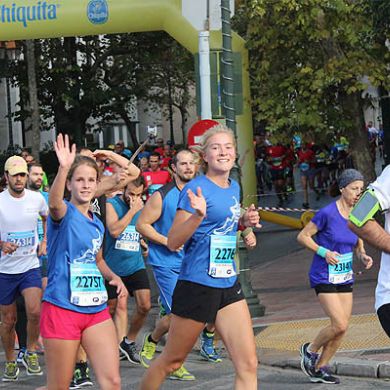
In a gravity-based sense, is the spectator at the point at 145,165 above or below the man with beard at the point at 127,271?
above

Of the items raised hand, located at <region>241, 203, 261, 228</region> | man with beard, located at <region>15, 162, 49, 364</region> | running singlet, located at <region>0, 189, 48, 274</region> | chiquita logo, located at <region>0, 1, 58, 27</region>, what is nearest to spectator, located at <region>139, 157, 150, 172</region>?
chiquita logo, located at <region>0, 1, 58, 27</region>

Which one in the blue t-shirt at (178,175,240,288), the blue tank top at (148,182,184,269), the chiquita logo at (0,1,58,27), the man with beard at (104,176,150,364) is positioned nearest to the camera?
the blue t-shirt at (178,175,240,288)

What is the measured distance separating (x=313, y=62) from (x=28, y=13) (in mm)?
5348

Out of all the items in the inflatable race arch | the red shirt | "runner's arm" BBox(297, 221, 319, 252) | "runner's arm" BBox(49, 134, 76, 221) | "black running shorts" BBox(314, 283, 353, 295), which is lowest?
"black running shorts" BBox(314, 283, 353, 295)

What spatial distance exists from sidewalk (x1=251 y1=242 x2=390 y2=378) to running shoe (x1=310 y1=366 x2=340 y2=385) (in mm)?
482

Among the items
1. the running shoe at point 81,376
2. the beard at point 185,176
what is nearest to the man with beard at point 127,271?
the beard at point 185,176

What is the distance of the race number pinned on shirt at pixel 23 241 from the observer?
10.6m

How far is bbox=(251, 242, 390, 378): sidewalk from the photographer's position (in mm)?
10469

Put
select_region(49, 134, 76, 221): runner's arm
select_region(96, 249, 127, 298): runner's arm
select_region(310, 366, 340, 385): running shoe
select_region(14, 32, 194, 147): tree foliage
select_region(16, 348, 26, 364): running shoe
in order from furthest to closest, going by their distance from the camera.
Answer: select_region(14, 32, 194, 147): tree foliage → select_region(16, 348, 26, 364): running shoe → select_region(310, 366, 340, 385): running shoe → select_region(96, 249, 127, 298): runner's arm → select_region(49, 134, 76, 221): runner's arm

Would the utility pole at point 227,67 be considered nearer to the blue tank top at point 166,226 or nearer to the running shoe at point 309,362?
the blue tank top at point 166,226

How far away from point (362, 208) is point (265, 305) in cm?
938

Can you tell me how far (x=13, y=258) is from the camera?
1059cm

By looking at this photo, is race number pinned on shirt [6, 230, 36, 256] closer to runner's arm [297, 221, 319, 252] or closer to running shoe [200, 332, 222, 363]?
running shoe [200, 332, 222, 363]

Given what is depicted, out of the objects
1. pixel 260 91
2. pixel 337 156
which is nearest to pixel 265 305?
pixel 260 91
